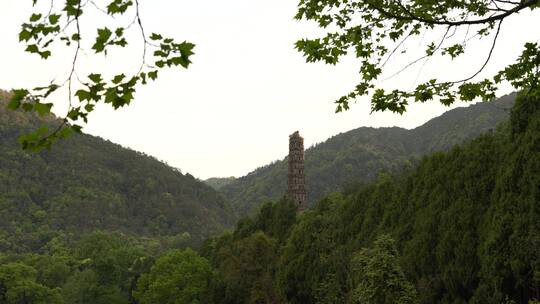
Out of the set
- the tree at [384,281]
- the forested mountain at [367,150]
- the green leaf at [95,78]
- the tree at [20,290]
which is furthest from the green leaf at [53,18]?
the forested mountain at [367,150]

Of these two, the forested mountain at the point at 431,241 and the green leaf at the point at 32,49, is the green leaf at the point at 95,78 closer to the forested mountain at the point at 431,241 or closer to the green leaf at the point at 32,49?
the green leaf at the point at 32,49

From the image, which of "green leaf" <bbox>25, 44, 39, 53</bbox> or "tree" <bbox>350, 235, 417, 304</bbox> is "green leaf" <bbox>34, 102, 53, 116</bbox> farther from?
"tree" <bbox>350, 235, 417, 304</bbox>

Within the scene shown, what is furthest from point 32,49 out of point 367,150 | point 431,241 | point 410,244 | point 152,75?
point 367,150

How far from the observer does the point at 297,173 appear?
65.0 meters

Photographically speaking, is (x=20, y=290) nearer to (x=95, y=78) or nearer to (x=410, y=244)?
(x=410, y=244)

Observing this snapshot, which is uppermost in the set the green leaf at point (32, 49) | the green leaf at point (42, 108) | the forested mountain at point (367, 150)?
the forested mountain at point (367, 150)

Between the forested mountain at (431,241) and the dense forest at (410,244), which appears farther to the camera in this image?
the dense forest at (410,244)

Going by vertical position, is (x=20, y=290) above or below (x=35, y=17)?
below

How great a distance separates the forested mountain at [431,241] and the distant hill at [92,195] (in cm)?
8196

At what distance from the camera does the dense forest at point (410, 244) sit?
1741cm

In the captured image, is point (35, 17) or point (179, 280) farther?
point (179, 280)

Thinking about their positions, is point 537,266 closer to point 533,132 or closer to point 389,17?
point 533,132

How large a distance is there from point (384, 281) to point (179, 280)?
58.7ft

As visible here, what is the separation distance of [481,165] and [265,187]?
125200 mm
